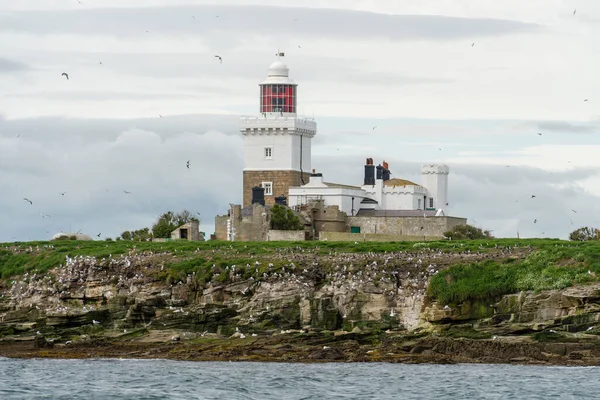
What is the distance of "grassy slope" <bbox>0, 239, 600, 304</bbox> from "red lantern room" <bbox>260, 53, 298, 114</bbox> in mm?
24696

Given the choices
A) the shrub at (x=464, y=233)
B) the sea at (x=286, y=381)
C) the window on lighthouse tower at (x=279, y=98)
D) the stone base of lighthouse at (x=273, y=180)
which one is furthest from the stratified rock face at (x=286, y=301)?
the window on lighthouse tower at (x=279, y=98)

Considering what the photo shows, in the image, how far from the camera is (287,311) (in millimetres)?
70875

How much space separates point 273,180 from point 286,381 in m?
52.4

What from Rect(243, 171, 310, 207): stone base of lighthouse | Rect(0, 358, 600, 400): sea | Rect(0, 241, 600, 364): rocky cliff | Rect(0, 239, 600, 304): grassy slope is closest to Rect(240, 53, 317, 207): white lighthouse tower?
Rect(243, 171, 310, 207): stone base of lighthouse

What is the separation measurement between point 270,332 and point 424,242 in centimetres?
1677

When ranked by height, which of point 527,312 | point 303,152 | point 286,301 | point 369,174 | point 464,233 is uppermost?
point 303,152

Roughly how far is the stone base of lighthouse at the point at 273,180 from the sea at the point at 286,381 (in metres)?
44.8

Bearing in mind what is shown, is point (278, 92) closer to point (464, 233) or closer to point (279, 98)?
point (279, 98)

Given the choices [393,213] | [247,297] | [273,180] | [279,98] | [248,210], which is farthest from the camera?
[279,98]

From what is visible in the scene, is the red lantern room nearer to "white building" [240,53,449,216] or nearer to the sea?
"white building" [240,53,449,216]

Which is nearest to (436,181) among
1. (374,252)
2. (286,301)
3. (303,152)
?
(303,152)

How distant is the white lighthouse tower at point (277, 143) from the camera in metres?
109

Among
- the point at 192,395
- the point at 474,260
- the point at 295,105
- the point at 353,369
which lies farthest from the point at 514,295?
the point at 295,105

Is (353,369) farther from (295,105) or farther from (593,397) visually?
(295,105)
